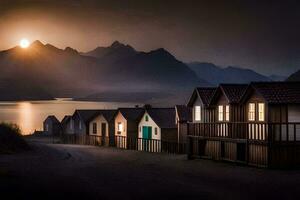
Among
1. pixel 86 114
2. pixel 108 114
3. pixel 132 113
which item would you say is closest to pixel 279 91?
pixel 132 113

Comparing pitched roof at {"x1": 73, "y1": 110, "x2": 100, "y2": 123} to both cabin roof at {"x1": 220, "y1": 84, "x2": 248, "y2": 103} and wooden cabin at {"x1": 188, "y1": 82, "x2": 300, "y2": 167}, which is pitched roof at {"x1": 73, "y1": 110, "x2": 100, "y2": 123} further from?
cabin roof at {"x1": 220, "y1": 84, "x2": 248, "y2": 103}

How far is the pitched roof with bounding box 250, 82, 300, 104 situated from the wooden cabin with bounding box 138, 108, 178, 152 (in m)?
21.6

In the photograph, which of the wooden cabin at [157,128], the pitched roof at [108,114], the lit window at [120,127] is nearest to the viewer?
the wooden cabin at [157,128]

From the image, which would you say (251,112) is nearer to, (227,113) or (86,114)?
(227,113)

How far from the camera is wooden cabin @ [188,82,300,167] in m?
36.6

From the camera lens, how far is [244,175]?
33531 millimetres

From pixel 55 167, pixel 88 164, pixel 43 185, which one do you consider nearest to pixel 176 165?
pixel 88 164

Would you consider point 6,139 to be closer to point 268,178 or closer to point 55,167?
point 55,167

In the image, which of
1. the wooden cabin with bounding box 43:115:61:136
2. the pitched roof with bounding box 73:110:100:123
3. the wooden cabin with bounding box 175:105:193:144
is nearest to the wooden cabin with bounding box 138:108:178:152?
the wooden cabin with bounding box 175:105:193:144

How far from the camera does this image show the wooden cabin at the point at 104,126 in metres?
72.1

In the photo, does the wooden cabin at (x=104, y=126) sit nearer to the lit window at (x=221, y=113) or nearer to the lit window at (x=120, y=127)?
the lit window at (x=120, y=127)

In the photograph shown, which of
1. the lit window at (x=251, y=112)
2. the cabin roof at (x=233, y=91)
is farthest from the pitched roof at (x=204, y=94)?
the lit window at (x=251, y=112)

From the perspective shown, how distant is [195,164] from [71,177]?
1189 centimetres

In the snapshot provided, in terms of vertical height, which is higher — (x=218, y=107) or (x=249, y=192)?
(x=218, y=107)
